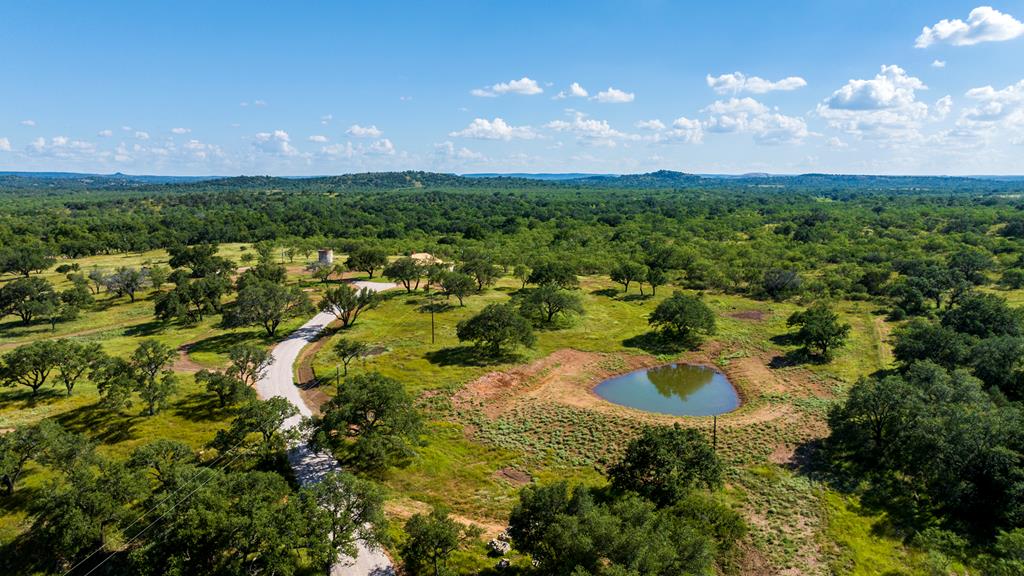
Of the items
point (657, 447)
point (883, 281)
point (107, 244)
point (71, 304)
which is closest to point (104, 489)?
point (657, 447)

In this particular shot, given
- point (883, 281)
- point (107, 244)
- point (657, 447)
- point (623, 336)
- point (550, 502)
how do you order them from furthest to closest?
1. point (107, 244)
2. point (883, 281)
3. point (623, 336)
4. point (657, 447)
5. point (550, 502)

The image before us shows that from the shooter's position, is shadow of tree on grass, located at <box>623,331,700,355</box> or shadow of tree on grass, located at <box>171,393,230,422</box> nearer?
shadow of tree on grass, located at <box>171,393,230,422</box>

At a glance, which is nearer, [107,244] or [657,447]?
[657,447]

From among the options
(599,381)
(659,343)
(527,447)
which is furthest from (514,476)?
(659,343)

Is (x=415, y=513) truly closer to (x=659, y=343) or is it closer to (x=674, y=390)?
(x=674, y=390)

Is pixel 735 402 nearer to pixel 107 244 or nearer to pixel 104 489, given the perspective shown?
pixel 104 489

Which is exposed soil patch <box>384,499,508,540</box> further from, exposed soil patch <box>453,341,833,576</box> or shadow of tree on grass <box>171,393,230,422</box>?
shadow of tree on grass <box>171,393,230,422</box>

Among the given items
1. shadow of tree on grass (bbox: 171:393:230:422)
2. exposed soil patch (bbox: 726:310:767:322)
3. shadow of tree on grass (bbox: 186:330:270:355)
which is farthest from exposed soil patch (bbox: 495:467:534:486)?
exposed soil patch (bbox: 726:310:767:322)
